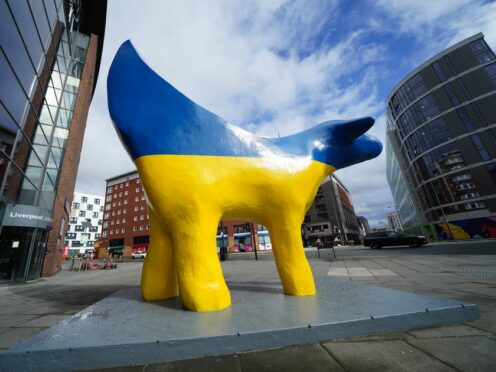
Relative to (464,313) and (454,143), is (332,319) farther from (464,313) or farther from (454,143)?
(454,143)

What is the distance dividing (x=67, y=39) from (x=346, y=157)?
696 inches

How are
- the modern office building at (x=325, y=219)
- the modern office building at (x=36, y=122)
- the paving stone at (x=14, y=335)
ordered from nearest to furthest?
the paving stone at (x=14, y=335)
the modern office building at (x=36, y=122)
the modern office building at (x=325, y=219)

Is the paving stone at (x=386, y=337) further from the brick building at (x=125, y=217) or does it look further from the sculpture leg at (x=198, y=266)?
the brick building at (x=125, y=217)

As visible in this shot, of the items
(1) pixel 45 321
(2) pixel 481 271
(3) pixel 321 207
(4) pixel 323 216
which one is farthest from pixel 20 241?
(3) pixel 321 207

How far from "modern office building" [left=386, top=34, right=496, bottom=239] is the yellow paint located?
37967 mm

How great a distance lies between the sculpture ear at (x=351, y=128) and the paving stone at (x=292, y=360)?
379 cm

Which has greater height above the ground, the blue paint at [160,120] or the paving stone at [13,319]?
the blue paint at [160,120]

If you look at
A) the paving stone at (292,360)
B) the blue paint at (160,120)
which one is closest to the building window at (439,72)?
Result: the blue paint at (160,120)

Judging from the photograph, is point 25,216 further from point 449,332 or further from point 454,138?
point 454,138

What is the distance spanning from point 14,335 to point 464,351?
5150 millimetres

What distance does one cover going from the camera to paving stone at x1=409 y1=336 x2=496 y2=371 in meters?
1.69

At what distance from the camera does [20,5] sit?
299 inches

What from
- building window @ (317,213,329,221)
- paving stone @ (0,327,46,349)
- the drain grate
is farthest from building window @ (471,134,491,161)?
paving stone @ (0,327,46,349)

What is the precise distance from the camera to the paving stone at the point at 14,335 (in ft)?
9.28
